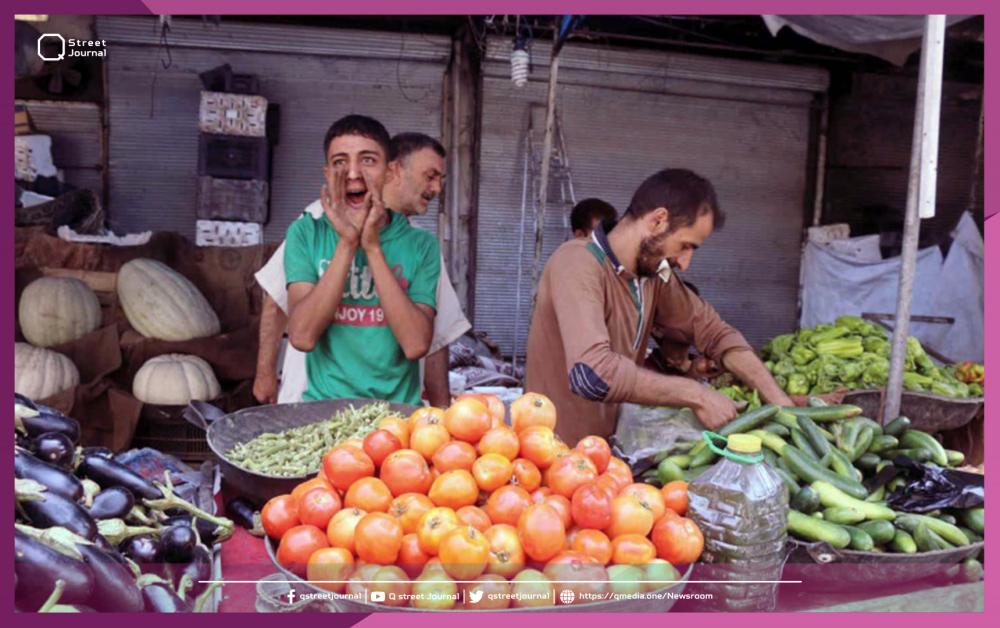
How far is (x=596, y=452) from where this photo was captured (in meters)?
1.83

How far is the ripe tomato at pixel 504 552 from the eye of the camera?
151 cm

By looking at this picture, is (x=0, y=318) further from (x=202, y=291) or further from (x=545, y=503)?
(x=202, y=291)

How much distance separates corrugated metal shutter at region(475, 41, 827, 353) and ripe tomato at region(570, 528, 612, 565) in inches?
221

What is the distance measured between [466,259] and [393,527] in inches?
226

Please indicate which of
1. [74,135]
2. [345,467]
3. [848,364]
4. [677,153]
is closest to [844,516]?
[345,467]

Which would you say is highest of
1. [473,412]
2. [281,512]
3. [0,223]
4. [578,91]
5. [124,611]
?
[578,91]

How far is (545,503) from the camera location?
1.59 metres

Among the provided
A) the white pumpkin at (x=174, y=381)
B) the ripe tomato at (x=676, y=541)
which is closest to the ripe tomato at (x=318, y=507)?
the ripe tomato at (x=676, y=541)

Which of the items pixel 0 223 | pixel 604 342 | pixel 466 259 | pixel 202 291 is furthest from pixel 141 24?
pixel 604 342

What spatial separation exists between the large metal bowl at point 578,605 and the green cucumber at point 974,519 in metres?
0.90

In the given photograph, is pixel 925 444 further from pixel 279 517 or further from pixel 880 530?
pixel 279 517

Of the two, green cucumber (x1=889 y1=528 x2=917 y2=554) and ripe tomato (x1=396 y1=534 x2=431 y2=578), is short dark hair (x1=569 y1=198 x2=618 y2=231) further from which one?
ripe tomato (x1=396 y1=534 x2=431 y2=578)

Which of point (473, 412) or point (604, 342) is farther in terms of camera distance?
point (604, 342)

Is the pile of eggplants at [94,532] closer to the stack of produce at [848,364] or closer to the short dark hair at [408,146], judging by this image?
the short dark hair at [408,146]
